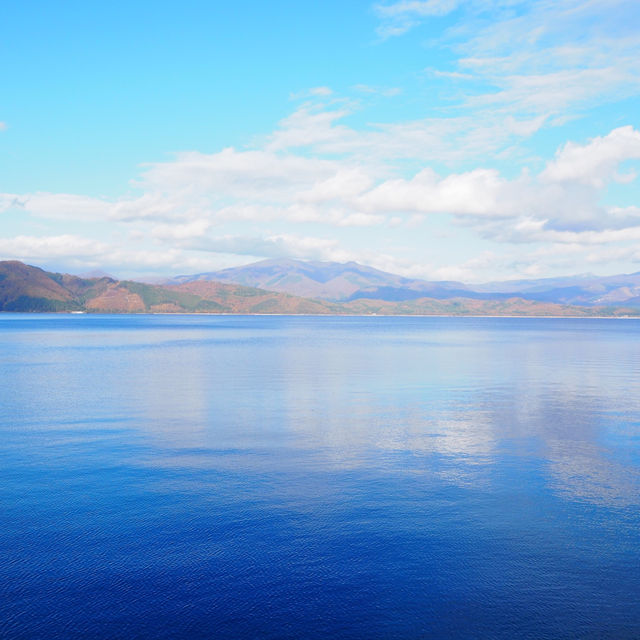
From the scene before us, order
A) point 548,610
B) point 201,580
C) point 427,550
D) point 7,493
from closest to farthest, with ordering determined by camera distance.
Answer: point 548,610, point 201,580, point 427,550, point 7,493

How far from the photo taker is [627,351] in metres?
130

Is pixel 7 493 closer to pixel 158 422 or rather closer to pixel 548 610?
pixel 158 422

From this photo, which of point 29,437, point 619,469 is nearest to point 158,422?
point 29,437

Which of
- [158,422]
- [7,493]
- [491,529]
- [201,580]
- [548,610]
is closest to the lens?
[548,610]

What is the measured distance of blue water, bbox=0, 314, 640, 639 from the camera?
58.7ft

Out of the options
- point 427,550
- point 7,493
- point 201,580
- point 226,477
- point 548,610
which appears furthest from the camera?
point 226,477

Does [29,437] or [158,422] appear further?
[158,422]

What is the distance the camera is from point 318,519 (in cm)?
2503

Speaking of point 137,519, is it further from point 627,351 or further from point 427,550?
point 627,351

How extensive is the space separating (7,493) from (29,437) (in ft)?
44.6

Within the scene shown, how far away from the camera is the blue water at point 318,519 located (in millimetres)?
17891

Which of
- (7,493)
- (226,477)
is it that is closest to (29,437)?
(7,493)

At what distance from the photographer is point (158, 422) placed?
46.3 metres

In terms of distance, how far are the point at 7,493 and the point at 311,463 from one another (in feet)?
53.1
